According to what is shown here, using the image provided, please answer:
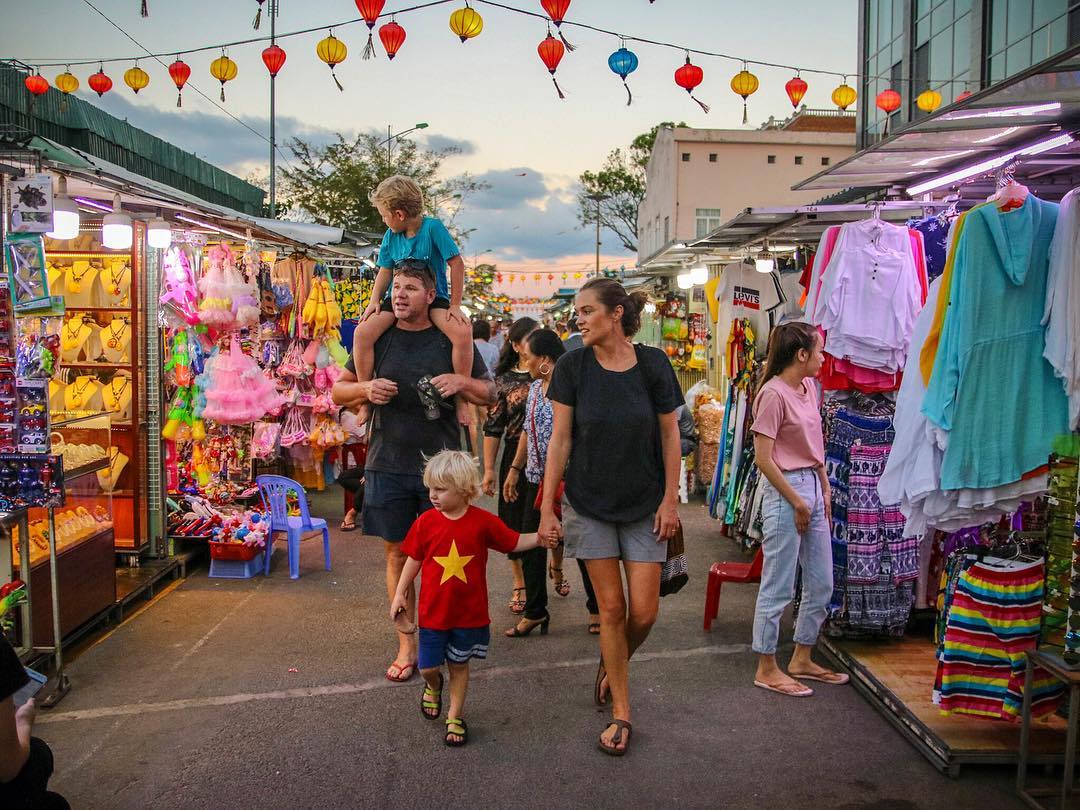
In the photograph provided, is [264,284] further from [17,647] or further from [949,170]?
[949,170]

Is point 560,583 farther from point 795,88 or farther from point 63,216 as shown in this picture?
A: point 795,88

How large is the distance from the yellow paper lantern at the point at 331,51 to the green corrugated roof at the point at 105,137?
17.2 feet

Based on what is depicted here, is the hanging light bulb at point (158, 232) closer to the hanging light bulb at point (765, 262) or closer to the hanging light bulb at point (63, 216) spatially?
the hanging light bulb at point (63, 216)

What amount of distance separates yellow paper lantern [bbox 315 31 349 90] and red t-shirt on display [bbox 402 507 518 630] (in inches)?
184

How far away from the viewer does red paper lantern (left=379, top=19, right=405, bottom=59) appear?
263 inches

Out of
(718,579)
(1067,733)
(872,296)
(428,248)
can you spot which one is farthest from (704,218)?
(1067,733)

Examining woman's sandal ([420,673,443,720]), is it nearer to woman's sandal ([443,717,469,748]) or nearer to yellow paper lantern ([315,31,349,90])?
woman's sandal ([443,717,469,748])

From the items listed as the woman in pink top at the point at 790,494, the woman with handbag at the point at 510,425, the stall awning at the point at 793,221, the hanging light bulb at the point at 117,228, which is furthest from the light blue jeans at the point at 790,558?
the hanging light bulb at the point at 117,228

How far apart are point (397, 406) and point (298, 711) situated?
1.57 metres

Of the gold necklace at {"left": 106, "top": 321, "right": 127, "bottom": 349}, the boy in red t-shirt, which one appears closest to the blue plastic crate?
the gold necklace at {"left": 106, "top": 321, "right": 127, "bottom": 349}

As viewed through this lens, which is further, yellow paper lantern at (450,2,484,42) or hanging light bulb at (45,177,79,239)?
yellow paper lantern at (450,2,484,42)

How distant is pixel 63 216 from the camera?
4.63 meters

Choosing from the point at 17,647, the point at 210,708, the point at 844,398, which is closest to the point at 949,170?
the point at 844,398

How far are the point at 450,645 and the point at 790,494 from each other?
1.77 metres
